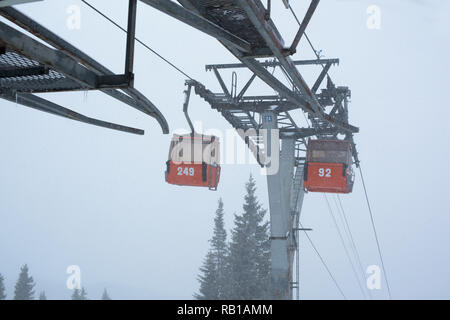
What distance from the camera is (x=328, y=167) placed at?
12430 millimetres

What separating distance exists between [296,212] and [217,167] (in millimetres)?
3194

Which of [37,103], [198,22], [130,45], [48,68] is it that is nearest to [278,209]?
[198,22]

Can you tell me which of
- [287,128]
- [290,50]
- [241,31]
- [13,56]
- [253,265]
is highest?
[287,128]

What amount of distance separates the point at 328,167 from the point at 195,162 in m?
3.19

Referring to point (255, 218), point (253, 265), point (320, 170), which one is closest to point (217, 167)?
point (320, 170)

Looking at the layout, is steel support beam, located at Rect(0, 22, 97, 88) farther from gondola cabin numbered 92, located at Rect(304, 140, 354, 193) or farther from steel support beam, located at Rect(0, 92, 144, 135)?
gondola cabin numbered 92, located at Rect(304, 140, 354, 193)

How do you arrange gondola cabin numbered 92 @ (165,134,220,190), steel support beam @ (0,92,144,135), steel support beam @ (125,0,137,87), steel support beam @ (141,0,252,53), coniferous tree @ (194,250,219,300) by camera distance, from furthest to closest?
coniferous tree @ (194,250,219,300) < gondola cabin numbered 92 @ (165,134,220,190) < steel support beam @ (0,92,144,135) < steel support beam @ (141,0,252,53) < steel support beam @ (125,0,137,87)

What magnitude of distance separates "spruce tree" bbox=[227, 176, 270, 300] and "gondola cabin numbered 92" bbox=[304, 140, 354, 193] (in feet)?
78.3

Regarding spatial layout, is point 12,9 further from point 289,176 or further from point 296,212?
point 296,212

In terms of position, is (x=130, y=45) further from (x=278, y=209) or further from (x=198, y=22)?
(x=278, y=209)

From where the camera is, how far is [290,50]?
4375 millimetres

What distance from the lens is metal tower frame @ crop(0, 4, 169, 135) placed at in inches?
112

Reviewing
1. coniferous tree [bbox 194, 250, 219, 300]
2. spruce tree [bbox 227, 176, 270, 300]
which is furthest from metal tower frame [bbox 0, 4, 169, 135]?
coniferous tree [bbox 194, 250, 219, 300]

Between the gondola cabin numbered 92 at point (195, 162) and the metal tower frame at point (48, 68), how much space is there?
7.88 metres
